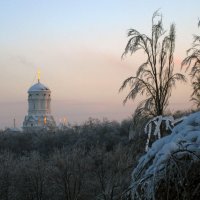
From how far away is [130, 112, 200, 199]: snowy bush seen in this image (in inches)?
167

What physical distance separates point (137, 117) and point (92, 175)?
87.2 feet

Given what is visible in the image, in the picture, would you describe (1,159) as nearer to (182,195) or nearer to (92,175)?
(92,175)

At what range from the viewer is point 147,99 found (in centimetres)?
1262

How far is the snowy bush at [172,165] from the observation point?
4238 millimetres

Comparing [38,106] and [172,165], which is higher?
[38,106]

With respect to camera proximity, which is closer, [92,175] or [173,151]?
[173,151]

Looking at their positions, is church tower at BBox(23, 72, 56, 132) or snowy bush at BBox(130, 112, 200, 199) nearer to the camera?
snowy bush at BBox(130, 112, 200, 199)

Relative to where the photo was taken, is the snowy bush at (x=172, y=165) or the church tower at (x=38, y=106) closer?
the snowy bush at (x=172, y=165)

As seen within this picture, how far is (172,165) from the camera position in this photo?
168 inches

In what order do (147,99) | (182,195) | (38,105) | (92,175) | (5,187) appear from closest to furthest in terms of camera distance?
(182,195)
(147,99)
(5,187)
(92,175)
(38,105)

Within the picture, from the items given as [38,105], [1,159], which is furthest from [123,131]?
[38,105]

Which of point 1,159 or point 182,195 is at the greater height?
point 182,195

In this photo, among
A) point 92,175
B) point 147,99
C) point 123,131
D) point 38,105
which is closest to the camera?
point 147,99

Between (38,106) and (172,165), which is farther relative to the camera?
(38,106)
